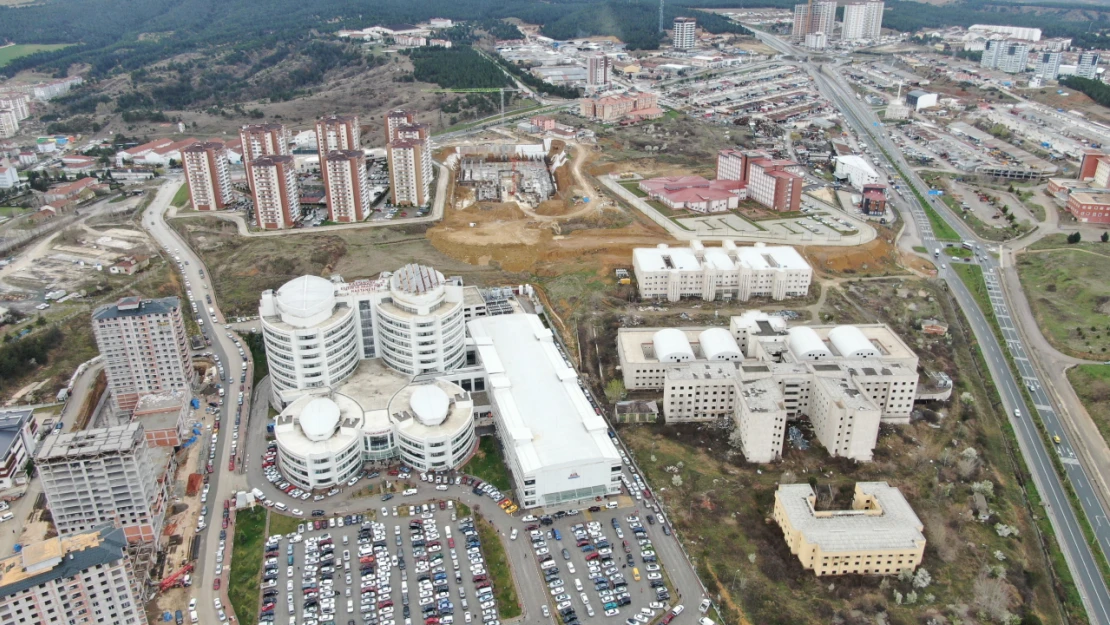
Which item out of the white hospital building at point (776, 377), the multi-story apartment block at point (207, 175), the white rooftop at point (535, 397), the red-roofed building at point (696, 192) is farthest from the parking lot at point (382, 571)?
the multi-story apartment block at point (207, 175)

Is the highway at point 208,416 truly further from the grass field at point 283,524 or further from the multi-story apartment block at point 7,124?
the multi-story apartment block at point 7,124

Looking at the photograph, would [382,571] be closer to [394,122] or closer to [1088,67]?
[394,122]

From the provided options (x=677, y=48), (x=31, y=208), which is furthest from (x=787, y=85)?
(x=31, y=208)

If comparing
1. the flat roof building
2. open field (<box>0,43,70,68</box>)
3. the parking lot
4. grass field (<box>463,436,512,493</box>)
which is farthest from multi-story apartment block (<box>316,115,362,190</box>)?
open field (<box>0,43,70,68</box>)

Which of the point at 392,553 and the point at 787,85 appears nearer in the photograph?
the point at 392,553

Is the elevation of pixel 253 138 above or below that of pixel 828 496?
above

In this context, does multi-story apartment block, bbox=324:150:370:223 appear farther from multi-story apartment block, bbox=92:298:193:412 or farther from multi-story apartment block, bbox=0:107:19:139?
multi-story apartment block, bbox=0:107:19:139

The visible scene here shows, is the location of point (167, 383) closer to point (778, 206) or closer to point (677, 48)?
point (778, 206)
